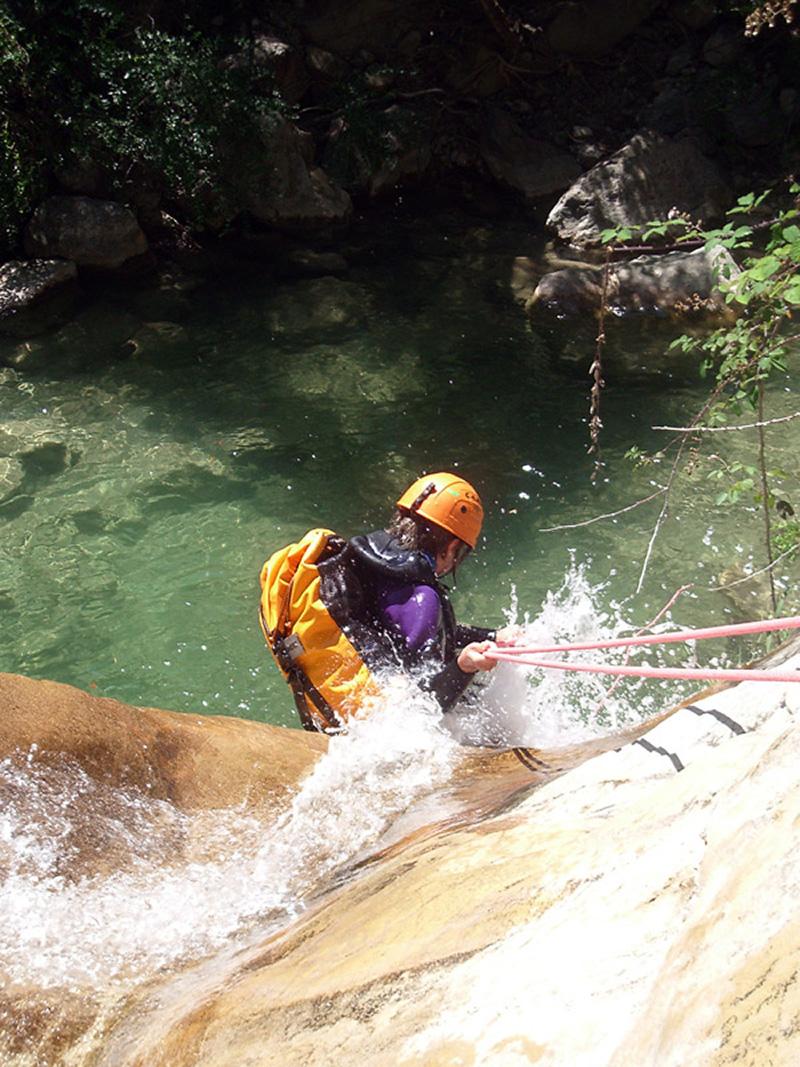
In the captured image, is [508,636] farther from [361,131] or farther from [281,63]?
[281,63]

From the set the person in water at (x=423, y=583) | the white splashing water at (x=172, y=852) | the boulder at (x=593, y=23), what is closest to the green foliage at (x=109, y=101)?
the boulder at (x=593, y=23)

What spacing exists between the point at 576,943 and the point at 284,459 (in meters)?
6.11

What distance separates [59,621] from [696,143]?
986 cm

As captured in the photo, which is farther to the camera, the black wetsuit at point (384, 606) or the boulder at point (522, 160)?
the boulder at point (522, 160)

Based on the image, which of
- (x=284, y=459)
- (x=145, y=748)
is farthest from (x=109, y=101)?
(x=145, y=748)

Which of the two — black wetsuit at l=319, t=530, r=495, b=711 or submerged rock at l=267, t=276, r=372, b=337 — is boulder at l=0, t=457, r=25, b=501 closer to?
submerged rock at l=267, t=276, r=372, b=337

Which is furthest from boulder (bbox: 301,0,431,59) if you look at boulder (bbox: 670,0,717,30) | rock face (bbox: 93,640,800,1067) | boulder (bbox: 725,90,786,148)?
rock face (bbox: 93,640,800,1067)

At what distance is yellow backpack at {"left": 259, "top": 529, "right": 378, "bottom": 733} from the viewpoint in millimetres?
3785

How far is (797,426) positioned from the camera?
746 cm

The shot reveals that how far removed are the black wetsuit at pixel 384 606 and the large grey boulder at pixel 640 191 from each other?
8.13 meters

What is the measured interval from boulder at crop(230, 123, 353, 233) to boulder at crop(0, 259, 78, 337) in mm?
Answer: 2395

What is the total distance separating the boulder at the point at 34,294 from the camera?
9352 mm

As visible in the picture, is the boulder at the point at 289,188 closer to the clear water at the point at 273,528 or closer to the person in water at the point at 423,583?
the clear water at the point at 273,528

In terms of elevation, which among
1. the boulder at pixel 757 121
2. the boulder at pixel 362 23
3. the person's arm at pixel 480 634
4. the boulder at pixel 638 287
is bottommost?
the person's arm at pixel 480 634
